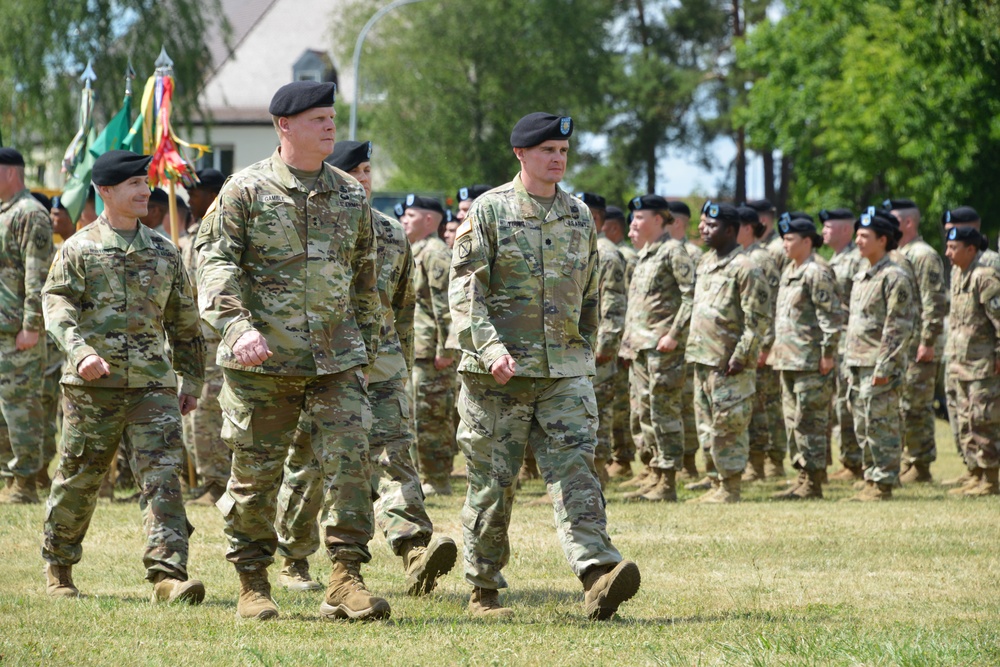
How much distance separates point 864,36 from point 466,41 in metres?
21.8

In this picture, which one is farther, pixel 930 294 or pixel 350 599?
pixel 930 294

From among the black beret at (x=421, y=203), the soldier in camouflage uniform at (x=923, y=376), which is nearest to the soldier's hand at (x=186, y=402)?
the black beret at (x=421, y=203)

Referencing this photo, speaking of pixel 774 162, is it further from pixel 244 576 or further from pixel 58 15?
pixel 244 576

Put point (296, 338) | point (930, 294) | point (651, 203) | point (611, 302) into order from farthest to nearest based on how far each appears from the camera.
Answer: point (930, 294) → point (611, 302) → point (651, 203) → point (296, 338)

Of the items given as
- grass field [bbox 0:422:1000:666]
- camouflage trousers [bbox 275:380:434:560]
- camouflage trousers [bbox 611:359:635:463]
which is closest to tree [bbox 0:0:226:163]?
camouflage trousers [bbox 611:359:635:463]

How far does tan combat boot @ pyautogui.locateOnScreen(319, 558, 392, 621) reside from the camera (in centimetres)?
643

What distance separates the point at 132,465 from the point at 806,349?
7.09 metres

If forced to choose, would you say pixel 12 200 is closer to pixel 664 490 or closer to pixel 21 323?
pixel 21 323

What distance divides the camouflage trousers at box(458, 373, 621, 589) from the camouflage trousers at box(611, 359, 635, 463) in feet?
24.2

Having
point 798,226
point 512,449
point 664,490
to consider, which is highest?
point 798,226

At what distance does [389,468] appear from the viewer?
8.00m

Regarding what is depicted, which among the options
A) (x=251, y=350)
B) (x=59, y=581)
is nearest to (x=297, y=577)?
(x=59, y=581)

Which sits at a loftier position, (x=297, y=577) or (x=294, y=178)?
(x=294, y=178)

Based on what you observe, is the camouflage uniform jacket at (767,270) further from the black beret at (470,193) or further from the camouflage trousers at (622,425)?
the black beret at (470,193)
